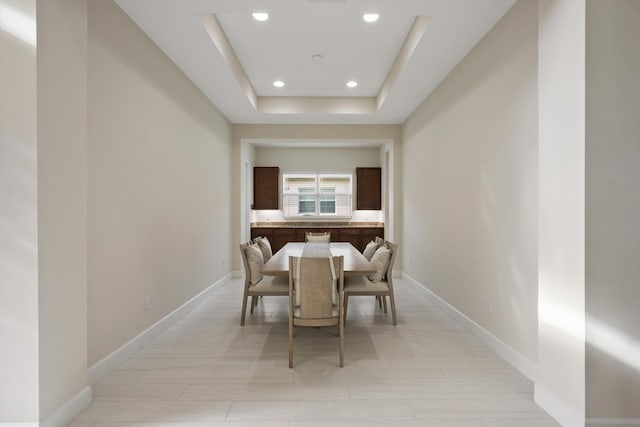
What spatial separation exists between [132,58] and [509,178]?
3.31 metres

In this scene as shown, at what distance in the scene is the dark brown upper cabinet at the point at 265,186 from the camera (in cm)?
746

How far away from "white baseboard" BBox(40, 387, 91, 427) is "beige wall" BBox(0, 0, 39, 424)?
9 centimetres

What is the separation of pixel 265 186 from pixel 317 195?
128 cm

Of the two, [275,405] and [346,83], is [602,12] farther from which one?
[346,83]

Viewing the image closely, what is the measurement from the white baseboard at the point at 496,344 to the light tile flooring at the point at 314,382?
0.07m

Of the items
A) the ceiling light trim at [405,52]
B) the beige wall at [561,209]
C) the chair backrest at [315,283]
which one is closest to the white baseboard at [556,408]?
the beige wall at [561,209]

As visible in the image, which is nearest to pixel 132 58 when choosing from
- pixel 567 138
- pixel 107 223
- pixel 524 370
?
pixel 107 223

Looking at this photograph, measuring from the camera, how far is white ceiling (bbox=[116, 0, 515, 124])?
2564 mm

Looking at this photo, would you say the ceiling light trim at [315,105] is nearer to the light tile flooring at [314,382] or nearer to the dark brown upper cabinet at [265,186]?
the dark brown upper cabinet at [265,186]

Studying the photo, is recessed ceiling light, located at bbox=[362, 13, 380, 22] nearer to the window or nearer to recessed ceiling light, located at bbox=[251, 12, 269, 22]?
recessed ceiling light, located at bbox=[251, 12, 269, 22]

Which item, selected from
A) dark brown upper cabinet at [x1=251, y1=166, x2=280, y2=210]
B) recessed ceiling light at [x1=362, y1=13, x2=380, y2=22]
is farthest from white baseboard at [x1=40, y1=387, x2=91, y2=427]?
dark brown upper cabinet at [x1=251, y1=166, x2=280, y2=210]

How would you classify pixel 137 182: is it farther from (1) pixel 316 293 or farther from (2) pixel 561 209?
(2) pixel 561 209

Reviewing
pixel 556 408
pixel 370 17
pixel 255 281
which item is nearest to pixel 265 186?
pixel 255 281

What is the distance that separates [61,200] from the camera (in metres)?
1.82
